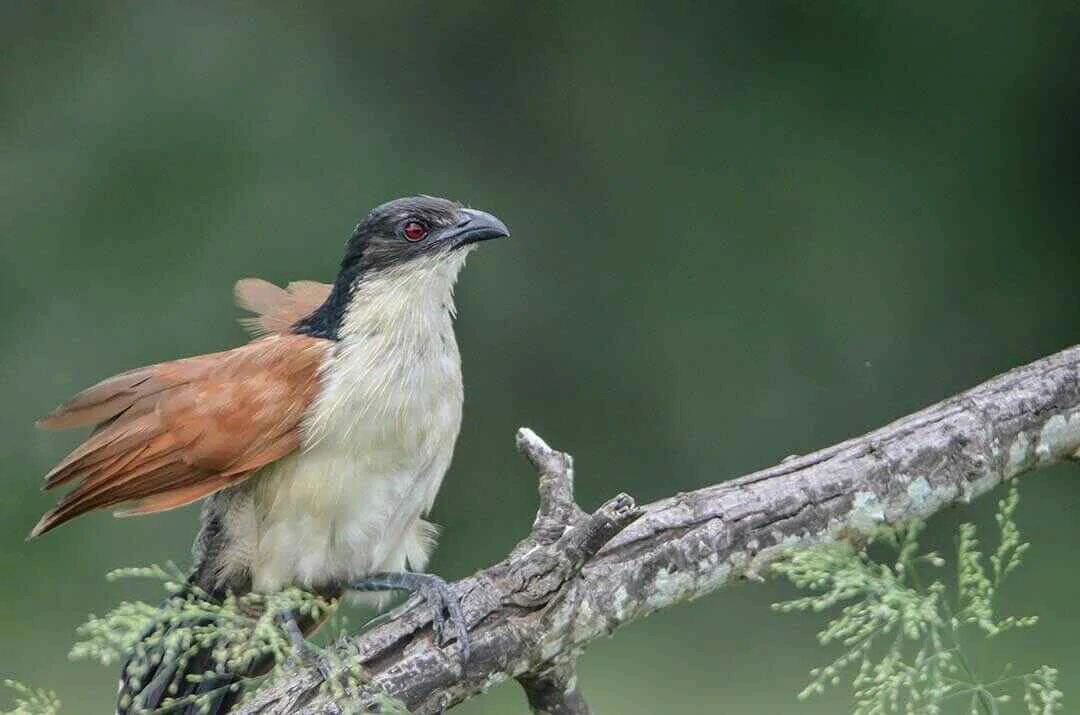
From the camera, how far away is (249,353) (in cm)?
262

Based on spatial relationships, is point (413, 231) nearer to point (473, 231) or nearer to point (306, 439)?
point (473, 231)

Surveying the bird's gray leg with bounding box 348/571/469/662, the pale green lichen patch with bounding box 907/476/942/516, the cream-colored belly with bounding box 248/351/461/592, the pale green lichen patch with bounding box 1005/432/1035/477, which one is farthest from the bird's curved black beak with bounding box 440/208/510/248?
the pale green lichen patch with bounding box 1005/432/1035/477

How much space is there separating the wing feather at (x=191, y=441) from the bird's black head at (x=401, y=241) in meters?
0.16

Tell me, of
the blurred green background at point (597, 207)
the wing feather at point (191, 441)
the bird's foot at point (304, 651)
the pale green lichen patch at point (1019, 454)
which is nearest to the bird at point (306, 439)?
the wing feather at point (191, 441)

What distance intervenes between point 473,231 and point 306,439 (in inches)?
→ 17.5

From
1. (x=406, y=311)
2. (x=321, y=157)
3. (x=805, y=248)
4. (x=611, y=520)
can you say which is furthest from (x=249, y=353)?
(x=805, y=248)

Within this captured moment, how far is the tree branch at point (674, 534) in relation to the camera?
7.16ft

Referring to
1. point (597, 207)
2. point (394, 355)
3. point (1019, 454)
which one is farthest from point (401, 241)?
point (597, 207)

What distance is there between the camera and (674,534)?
2363mm

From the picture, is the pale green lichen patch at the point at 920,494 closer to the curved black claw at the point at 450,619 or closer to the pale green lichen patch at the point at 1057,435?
the pale green lichen patch at the point at 1057,435

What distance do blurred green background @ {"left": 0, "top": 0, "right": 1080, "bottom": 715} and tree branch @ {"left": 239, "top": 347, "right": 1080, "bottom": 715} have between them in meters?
2.52

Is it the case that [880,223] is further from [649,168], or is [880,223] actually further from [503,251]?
[503,251]

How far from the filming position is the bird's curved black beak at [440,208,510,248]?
272 centimetres

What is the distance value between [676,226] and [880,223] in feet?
2.16
